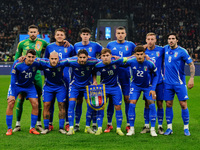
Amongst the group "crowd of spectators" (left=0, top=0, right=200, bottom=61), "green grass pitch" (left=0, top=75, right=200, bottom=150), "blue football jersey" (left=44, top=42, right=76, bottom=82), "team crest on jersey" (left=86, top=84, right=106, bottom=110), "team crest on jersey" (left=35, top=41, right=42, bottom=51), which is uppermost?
"crowd of spectators" (left=0, top=0, right=200, bottom=61)

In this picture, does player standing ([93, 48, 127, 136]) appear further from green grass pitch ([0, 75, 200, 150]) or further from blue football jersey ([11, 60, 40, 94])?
blue football jersey ([11, 60, 40, 94])

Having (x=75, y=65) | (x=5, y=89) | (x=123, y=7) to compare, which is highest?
(x=123, y=7)

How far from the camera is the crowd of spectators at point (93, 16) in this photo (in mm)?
32438

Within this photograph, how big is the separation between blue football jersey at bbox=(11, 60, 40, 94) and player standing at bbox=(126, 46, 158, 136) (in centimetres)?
199

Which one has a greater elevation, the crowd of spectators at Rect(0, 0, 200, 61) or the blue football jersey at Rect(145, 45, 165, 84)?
the crowd of spectators at Rect(0, 0, 200, 61)

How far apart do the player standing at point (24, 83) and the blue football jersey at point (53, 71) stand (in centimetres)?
15

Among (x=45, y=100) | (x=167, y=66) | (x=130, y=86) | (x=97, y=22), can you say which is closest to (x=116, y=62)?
(x=130, y=86)

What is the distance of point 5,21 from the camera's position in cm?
3456

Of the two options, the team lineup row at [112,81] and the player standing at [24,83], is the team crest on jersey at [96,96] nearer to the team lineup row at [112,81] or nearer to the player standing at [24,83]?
the team lineup row at [112,81]

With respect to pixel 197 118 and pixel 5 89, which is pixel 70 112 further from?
pixel 5 89

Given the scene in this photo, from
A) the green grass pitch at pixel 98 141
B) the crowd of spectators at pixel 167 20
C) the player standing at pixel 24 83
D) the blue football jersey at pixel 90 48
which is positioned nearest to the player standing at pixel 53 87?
the player standing at pixel 24 83

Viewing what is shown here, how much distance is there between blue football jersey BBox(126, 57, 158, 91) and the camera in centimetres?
684

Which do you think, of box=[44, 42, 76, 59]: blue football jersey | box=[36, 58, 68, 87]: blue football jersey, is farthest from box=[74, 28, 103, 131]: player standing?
box=[36, 58, 68, 87]: blue football jersey

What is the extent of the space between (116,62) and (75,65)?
0.86m
